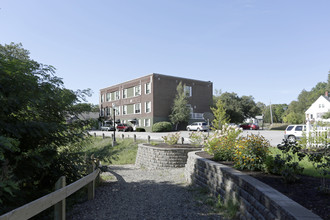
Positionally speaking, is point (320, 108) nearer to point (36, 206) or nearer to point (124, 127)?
point (124, 127)

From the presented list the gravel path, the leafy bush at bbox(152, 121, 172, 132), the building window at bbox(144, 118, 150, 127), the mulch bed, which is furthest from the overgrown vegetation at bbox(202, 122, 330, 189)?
the building window at bbox(144, 118, 150, 127)

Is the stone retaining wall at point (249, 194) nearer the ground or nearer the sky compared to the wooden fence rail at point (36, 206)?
nearer the ground

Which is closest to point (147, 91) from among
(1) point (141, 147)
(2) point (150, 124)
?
(2) point (150, 124)

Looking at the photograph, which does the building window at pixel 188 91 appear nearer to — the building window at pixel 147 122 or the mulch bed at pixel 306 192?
the building window at pixel 147 122

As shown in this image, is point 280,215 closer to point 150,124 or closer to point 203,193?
point 203,193

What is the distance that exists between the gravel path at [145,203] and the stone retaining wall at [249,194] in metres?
0.56

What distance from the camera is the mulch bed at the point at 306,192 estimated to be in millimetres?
3545

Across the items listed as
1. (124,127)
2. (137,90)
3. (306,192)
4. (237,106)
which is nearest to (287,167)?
(306,192)

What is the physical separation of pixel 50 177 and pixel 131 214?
228cm

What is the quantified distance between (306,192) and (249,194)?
94cm

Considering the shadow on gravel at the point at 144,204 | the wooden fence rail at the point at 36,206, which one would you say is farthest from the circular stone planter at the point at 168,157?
the wooden fence rail at the point at 36,206

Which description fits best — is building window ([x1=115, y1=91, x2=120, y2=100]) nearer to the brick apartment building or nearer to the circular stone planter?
the brick apartment building

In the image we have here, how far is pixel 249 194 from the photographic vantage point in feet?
14.9

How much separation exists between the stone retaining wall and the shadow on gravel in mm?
566
